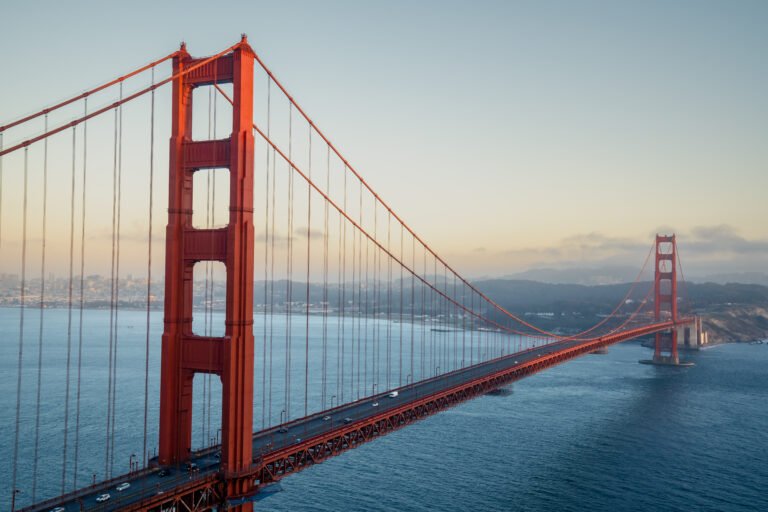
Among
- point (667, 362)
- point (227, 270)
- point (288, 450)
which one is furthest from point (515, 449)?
point (667, 362)

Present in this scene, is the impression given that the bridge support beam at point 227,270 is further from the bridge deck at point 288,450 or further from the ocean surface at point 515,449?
the ocean surface at point 515,449

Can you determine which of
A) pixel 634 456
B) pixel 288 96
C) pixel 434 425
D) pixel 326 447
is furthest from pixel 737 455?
pixel 288 96

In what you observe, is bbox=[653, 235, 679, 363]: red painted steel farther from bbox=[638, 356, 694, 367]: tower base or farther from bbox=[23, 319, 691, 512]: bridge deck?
bbox=[23, 319, 691, 512]: bridge deck

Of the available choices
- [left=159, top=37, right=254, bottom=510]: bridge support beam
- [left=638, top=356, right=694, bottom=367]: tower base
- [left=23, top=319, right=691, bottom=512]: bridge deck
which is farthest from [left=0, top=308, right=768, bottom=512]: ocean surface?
[left=638, top=356, right=694, bottom=367]: tower base

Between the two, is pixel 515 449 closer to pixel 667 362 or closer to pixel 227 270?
pixel 227 270

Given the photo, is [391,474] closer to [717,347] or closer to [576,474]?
[576,474]
